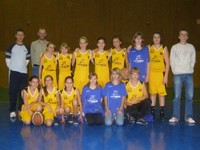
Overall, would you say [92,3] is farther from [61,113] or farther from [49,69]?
[61,113]

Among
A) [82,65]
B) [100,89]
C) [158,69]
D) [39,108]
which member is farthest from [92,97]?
[158,69]

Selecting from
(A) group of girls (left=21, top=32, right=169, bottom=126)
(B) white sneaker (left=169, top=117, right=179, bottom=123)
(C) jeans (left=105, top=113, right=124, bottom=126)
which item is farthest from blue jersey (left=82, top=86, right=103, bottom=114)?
(B) white sneaker (left=169, top=117, right=179, bottom=123)

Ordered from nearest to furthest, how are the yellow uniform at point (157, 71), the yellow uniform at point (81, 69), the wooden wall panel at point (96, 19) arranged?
the yellow uniform at point (157, 71), the yellow uniform at point (81, 69), the wooden wall panel at point (96, 19)

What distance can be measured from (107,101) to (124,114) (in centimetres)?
49

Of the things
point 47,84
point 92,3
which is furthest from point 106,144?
point 92,3

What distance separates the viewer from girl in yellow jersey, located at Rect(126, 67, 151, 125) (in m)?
7.09

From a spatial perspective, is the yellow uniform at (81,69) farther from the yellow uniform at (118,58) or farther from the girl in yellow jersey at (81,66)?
the yellow uniform at (118,58)

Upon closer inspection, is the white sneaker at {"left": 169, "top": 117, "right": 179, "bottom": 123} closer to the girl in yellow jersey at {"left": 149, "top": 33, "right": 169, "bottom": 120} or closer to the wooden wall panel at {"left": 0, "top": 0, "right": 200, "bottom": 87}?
the girl in yellow jersey at {"left": 149, "top": 33, "right": 169, "bottom": 120}

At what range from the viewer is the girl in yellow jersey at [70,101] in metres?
7.26

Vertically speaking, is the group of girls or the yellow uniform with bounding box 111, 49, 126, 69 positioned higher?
the yellow uniform with bounding box 111, 49, 126, 69

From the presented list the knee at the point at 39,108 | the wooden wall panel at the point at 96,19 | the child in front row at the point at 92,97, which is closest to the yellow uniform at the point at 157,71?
the child in front row at the point at 92,97

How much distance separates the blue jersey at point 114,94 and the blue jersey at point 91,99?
14 cm

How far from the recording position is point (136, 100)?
720cm

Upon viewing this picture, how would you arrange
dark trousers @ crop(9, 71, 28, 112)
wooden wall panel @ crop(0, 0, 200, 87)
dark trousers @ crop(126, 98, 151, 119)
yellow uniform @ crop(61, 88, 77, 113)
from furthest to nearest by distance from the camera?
wooden wall panel @ crop(0, 0, 200, 87), dark trousers @ crop(9, 71, 28, 112), yellow uniform @ crop(61, 88, 77, 113), dark trousers @ crop(126, 98, 151, 119)
